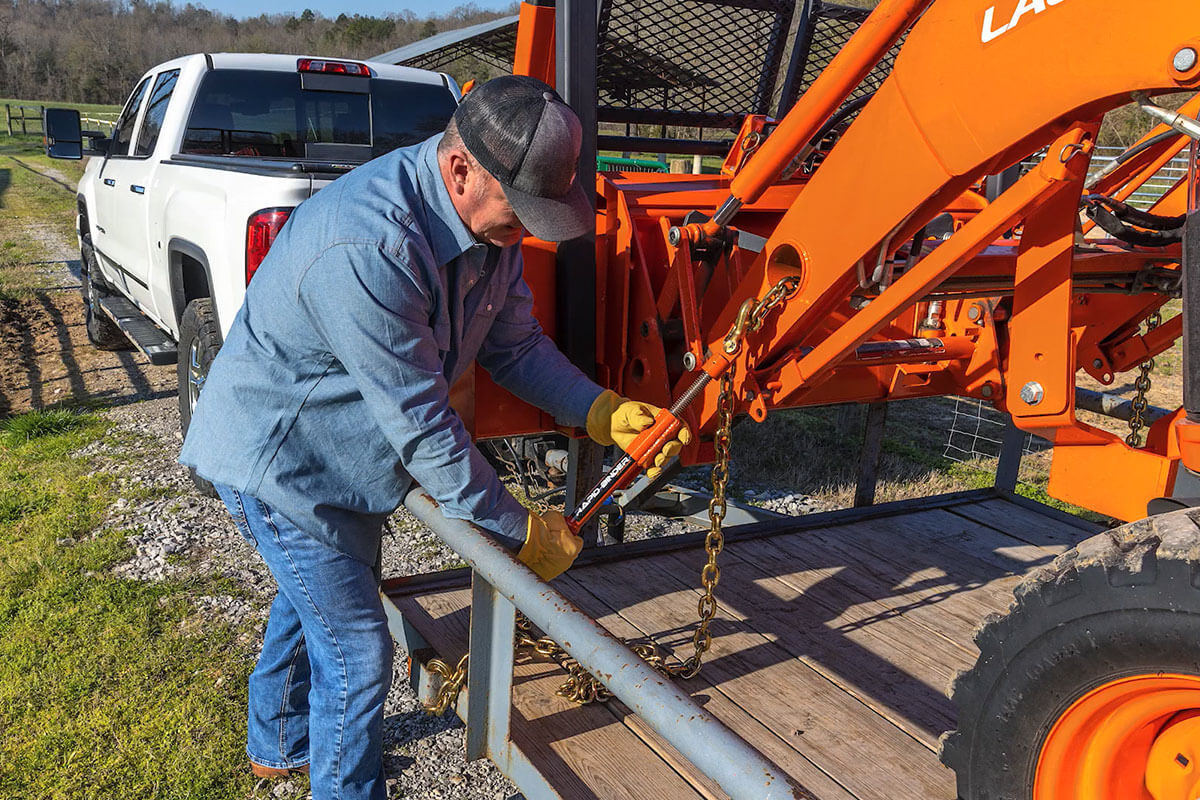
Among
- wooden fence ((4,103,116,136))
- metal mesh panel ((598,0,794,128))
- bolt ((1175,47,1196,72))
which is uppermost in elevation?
wooden fence ((4,103,116,136))

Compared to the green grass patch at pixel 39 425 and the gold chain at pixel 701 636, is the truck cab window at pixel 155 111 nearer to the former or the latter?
the green grass patch at pixel 39 425

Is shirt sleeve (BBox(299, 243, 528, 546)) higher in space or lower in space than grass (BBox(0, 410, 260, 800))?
higher

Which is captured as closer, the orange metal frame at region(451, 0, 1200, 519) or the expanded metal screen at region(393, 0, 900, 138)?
the orange metal frame at region(451, 0, 1200, 519)

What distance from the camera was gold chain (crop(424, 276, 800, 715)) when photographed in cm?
251

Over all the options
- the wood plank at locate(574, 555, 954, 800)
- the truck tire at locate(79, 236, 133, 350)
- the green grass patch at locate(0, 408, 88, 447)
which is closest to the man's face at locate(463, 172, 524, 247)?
the wood plank at locate(574, 555, 954, 800)

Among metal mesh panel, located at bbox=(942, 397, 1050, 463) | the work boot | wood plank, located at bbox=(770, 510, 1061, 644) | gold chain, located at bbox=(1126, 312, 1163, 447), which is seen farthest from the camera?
metal mesh panel, located at bbox=(942, 397, 1050, 463)

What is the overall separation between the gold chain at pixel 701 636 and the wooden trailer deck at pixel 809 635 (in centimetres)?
5

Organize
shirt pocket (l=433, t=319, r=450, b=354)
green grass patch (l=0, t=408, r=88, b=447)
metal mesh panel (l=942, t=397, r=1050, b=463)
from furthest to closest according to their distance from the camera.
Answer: metal mesh panel (l=942, t=397, r=1050, b=463)
green grass patch (l=0, t=408, r=88, b=447)
shirt pocket (l=433, t=319, r=450, b=354)

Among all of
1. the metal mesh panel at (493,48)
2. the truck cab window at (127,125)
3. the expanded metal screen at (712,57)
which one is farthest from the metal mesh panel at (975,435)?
the truck cab window at (127,125)

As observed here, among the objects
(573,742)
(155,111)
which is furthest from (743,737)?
(155,111)

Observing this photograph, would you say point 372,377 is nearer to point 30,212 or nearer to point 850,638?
point 850,638

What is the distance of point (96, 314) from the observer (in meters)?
8.41

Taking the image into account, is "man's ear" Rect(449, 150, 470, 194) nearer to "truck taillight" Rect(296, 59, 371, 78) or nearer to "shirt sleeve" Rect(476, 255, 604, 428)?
"shirt sleeve" Rect(476, 255, 604, 428)

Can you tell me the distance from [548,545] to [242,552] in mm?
3027
